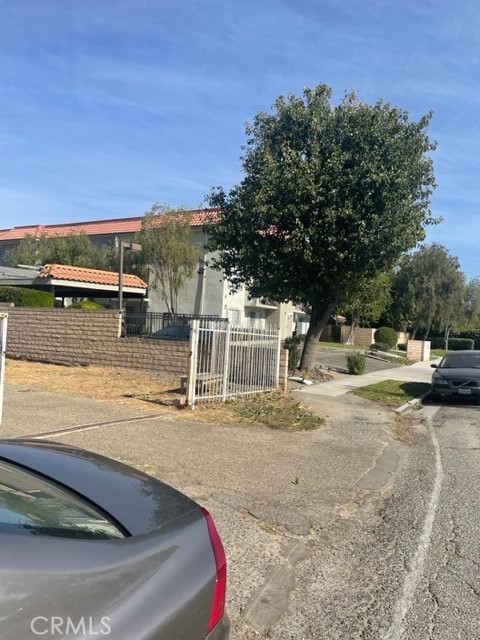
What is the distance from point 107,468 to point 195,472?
387 cm

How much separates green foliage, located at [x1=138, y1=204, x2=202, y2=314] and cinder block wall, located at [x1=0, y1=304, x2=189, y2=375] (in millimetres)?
12550

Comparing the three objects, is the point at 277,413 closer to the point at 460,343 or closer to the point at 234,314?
the point at 234,314

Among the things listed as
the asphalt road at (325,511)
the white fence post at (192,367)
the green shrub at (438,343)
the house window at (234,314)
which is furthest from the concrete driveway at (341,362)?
the green shrub at (438,343)

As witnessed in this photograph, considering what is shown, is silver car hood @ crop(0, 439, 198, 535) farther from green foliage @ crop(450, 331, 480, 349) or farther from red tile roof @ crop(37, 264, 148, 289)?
green foliage @ crop(450, 331, 480, 349)

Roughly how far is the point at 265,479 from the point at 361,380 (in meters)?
14.2

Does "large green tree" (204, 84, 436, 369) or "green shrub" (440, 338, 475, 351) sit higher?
"large green tree" (204, 84, 436, 369)

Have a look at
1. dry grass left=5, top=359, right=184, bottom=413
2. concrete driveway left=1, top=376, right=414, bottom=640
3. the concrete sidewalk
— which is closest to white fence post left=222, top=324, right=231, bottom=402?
dry grass left=5, top=359, right=184, bottom=413

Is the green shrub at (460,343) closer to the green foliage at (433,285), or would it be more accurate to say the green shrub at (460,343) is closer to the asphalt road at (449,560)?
the green foliage at (433,285)

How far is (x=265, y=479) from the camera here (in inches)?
256

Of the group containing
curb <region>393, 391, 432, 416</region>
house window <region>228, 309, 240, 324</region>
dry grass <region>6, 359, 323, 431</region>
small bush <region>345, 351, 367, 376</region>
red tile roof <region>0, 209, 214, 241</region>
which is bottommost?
curb <region>393, 391, 432, 416</region>

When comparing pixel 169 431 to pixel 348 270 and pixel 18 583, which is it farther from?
pixel 348 270

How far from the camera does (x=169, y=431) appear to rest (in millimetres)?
8750

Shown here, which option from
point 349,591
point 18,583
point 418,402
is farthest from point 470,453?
point 18,583

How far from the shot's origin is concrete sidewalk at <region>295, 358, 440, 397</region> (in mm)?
15810
